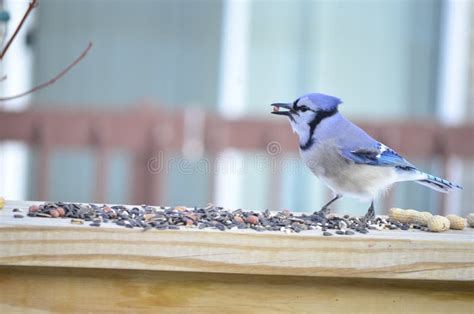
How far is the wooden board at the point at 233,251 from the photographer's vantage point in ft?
5.23

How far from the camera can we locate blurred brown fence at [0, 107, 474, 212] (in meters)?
4.49

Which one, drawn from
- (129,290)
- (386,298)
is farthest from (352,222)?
(129,290)

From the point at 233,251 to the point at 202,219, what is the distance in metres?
0.22

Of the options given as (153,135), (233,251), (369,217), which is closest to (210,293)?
(233,251)

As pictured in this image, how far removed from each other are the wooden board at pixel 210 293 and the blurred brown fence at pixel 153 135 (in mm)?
2822

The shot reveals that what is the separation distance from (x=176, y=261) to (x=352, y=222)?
1.75 ft

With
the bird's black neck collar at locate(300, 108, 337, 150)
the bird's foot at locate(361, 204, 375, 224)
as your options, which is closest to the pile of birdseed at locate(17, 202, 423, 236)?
the bird's foot at locate(361, 204, 375, 224)

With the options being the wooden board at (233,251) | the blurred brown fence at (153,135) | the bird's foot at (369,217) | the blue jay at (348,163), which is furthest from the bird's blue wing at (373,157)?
the blurred brown fence at (153,135)

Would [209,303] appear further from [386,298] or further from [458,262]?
[458,262]

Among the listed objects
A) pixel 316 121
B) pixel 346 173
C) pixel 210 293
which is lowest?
pixel 210 293

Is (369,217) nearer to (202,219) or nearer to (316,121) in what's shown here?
(316,121)

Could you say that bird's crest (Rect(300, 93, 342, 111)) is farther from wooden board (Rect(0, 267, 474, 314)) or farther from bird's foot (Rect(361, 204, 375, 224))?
wooden board (Rect(0, 267, 474, 314))

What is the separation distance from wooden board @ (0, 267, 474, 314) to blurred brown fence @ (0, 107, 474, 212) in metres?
2.82

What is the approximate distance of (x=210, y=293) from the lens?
5.50 feet
